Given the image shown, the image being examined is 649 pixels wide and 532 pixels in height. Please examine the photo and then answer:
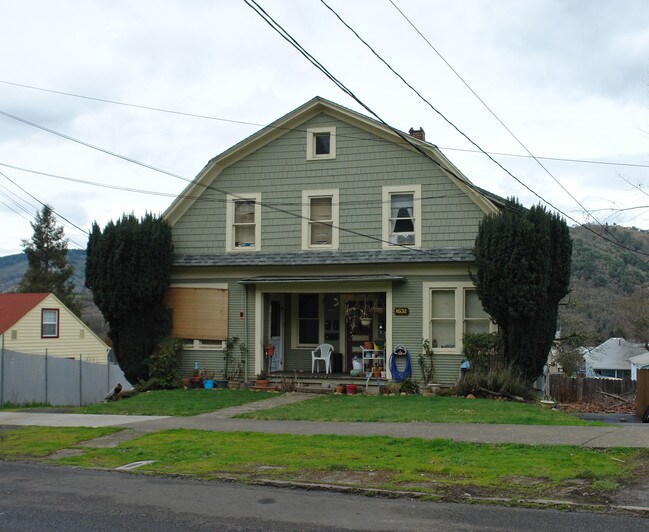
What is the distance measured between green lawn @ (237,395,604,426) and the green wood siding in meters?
4.63

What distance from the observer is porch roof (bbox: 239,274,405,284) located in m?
20.5

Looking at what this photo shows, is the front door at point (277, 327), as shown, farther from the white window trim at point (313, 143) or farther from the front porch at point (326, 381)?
the white window trim at point (313, 143)

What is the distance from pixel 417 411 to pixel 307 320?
7.82 m

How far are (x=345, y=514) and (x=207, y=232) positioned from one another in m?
15.8

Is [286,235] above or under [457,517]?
above

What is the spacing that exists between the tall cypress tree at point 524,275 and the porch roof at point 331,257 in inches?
50.4

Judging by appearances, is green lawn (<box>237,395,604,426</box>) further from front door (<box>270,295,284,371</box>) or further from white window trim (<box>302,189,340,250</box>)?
white window trim (<box>302,189,340,250</box>)

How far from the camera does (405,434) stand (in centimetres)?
1252

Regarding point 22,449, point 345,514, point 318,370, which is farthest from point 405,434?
point 318,370

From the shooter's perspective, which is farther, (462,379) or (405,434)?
(462,379)

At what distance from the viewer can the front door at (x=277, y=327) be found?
2288cm

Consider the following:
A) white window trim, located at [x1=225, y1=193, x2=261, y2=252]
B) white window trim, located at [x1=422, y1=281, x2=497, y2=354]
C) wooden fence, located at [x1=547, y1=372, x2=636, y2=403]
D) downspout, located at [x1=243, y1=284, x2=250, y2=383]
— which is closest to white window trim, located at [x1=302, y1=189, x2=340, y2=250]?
white window trim, located at [x1=225, y1=193, x2=261, y2=252]

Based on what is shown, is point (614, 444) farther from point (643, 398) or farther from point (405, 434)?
point (643, 398)

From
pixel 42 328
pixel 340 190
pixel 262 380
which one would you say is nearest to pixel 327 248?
pixel 340 190
